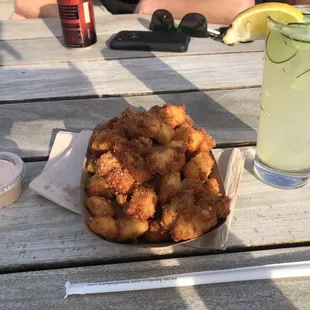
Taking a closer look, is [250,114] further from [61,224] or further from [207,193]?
[61,224]

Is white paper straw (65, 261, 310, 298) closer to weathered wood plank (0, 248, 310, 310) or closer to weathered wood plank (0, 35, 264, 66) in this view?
weathered wood plank (0, 248, 310, 310)

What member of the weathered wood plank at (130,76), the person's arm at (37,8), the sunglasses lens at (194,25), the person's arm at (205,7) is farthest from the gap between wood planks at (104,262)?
the person's arm at (37,8)

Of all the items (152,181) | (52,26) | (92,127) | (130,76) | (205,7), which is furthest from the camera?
(205,7)

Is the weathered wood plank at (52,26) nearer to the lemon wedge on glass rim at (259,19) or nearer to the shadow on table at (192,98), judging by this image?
the shadow on table at (192,98)

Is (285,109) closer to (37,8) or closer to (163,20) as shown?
(163,20)

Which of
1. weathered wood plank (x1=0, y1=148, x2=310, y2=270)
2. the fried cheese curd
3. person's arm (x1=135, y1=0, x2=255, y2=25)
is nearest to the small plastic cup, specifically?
weathered wood plank (x1=0, y1=148, x2=310, y2=270)

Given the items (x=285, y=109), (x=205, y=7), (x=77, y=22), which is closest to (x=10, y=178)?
(x=285, y=109)

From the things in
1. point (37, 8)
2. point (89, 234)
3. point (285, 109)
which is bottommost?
point (37, 8)
